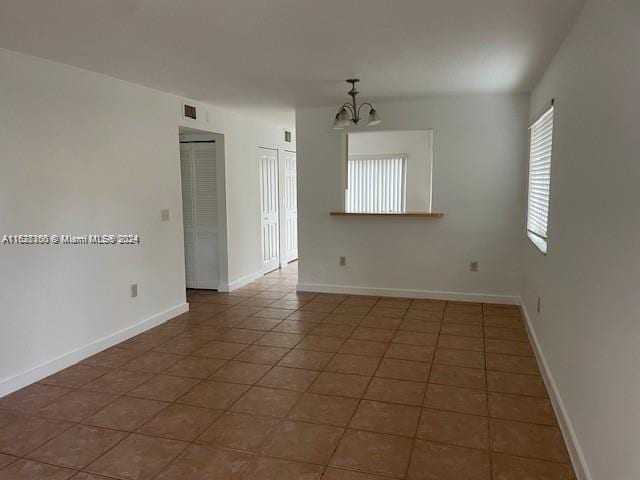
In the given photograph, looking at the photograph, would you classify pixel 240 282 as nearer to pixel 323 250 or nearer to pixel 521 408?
pixel 323 250

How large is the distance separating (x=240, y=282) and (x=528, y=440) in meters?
4.19

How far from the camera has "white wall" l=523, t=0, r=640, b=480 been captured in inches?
61.6

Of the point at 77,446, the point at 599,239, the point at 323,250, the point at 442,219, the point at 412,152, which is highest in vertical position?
the point at 412,152

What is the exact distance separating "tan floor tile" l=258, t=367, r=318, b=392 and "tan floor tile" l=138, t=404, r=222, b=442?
475 mm

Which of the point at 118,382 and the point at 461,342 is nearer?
the point at 118,382

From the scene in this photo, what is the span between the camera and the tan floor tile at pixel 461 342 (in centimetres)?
378

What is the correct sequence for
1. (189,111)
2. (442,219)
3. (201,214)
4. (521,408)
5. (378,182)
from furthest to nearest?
(378,182)
(201,214)
(442,219)
(189,111)
(521,408)

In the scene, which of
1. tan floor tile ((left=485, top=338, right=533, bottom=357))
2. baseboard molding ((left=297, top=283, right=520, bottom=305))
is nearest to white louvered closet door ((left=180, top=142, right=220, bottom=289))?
baseboard molding ((left=297, top=283, right=520, bottom=305))

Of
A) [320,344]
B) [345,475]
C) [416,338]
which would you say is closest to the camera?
[345,475]

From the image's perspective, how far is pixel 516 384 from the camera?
309cm

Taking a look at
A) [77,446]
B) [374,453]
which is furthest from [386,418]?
[77,446]

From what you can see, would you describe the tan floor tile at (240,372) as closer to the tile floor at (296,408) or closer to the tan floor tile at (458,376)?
the tile floor at (296,408)

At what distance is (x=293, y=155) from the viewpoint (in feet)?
25.1

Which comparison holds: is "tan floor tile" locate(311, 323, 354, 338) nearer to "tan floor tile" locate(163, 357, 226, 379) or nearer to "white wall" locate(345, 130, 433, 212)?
"tan floor tile" locate(163, 357, 226, 379)
